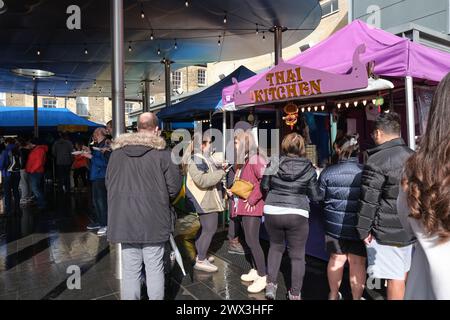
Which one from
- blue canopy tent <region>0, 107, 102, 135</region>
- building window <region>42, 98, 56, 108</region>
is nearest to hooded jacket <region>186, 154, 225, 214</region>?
blue canopy tent <region>0, 107, 102, 135</region>

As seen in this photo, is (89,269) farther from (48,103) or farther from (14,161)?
(48,103)

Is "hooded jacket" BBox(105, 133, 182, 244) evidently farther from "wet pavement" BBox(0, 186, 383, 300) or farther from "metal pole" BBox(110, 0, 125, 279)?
"metal pole" BBox(110, 0, 125, 279)

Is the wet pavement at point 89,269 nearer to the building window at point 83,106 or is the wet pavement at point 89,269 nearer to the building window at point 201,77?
the building window at point 201,77

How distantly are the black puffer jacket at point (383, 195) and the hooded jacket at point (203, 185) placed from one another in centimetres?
166

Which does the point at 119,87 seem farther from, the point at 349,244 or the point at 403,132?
the point at 403,132

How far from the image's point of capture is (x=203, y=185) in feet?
12.2

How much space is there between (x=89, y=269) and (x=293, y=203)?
110 inches

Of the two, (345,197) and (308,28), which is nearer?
(345,197)

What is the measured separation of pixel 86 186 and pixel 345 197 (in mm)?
10505

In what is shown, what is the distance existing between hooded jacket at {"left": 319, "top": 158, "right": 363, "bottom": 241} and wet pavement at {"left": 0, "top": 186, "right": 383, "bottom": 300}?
823 millimetres

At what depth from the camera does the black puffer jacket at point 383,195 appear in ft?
8.23

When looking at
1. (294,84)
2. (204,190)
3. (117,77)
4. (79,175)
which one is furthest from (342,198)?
(79,175)

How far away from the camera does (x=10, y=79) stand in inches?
547

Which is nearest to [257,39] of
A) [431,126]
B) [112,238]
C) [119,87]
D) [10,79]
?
[119,87]
